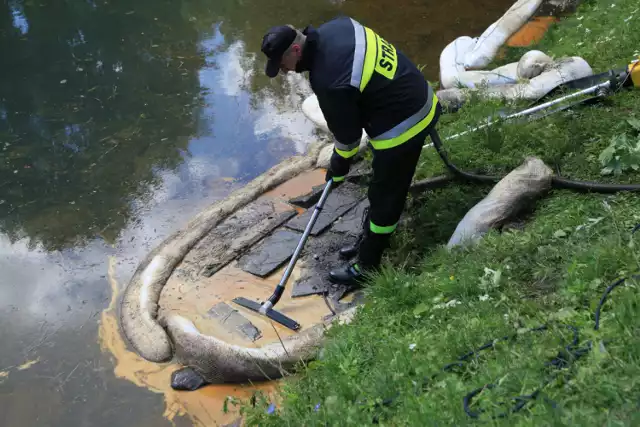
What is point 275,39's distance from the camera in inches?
137

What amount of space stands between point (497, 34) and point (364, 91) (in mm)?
5126

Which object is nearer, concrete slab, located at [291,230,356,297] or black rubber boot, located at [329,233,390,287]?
black rubber boot, located at [329,233,390,287]

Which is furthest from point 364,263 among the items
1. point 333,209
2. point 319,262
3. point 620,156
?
point 620,156

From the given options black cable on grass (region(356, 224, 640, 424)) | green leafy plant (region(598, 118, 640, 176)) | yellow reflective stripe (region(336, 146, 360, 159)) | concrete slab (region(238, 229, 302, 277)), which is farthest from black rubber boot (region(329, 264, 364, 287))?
green leafy plant (region(598, 118, 640, 176))

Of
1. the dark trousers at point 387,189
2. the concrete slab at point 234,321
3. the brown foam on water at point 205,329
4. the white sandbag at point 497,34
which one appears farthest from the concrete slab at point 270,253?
the white sandbag at point 497,34

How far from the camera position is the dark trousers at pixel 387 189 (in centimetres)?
383

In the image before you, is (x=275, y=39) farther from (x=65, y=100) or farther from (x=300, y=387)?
(x=65, y=100)

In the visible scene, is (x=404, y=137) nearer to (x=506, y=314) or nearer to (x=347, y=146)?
(x=347, y=146)

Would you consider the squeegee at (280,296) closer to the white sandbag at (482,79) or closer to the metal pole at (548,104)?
the metal pole at (548,104)

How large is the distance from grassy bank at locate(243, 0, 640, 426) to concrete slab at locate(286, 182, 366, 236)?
0.68m

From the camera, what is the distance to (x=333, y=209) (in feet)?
17.3

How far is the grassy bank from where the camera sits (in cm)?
216

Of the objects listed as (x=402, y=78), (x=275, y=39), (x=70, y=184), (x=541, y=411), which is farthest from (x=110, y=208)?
(x=541, y=411)

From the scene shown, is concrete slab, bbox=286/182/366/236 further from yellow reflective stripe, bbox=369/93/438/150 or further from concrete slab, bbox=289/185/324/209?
yellow reflective stripe, bbox=369/93/438/150
